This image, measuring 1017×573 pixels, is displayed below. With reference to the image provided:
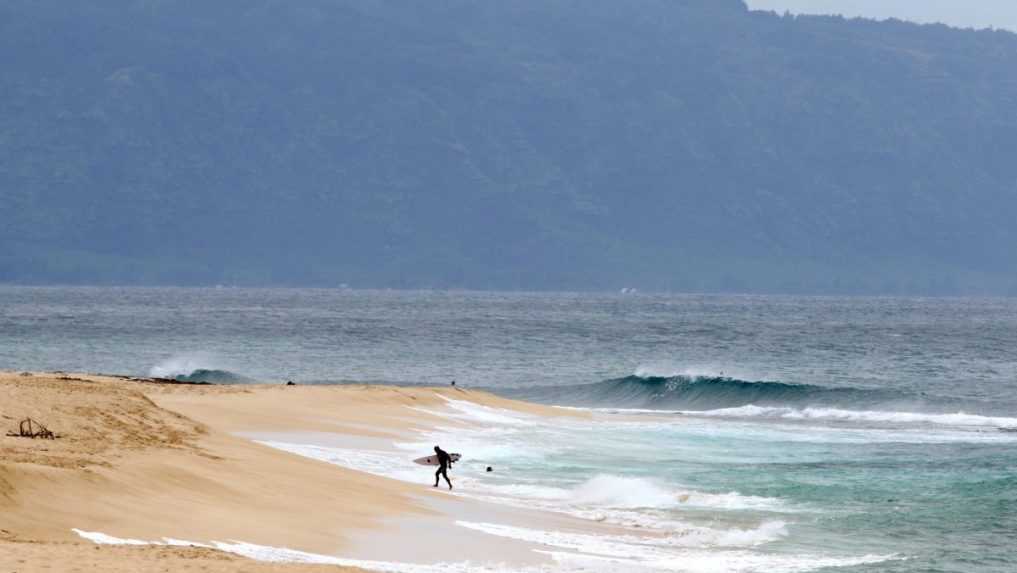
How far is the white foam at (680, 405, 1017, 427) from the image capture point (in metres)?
53.9

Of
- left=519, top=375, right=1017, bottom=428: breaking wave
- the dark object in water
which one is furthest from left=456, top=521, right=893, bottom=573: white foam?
left=519, top=375, right=1017, bottom=428: breaking wave

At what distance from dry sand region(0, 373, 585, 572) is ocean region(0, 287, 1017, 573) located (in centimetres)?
249

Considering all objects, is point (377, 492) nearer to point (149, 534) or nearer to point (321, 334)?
point (149, 534)

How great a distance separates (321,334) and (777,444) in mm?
74290

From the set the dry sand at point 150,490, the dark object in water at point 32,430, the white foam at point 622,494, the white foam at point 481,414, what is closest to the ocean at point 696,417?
the white foam at point 622,494

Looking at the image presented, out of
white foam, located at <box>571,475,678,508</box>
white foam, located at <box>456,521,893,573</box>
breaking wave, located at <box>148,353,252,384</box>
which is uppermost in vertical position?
white foam, located at <box>571,475,678,508</box>

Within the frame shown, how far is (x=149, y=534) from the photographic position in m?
20.2

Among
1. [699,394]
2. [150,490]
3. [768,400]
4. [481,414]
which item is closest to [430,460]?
[150,490]

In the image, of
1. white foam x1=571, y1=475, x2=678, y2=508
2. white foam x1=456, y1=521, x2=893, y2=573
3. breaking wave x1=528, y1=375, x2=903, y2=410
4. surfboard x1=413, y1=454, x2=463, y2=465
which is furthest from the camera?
breaking wave x1=528, y1=375, x2=903, y2=410

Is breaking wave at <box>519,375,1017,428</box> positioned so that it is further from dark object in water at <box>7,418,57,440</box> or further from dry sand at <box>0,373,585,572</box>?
dark object in water at <box>7,418,57,440</box>

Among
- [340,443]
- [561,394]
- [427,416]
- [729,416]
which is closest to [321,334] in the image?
[561,394]

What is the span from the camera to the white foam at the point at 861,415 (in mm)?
53875

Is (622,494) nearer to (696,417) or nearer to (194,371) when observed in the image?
(696,417)

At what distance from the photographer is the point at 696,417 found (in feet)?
183
